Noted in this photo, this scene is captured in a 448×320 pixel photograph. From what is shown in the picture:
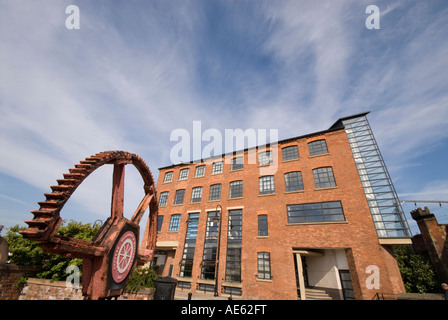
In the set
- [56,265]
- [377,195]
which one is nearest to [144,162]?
[56,265]

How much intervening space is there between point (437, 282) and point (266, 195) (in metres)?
14.3

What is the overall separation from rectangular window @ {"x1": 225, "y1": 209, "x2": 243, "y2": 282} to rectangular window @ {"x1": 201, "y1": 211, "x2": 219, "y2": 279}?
1.39 meters

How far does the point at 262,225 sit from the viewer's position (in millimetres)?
17094

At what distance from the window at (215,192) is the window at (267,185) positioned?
14.9ft

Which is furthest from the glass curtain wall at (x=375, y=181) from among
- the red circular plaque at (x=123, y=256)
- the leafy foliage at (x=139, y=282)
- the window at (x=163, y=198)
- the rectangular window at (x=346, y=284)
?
the window at (x=163, y=198)

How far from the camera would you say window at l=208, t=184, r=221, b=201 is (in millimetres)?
20719

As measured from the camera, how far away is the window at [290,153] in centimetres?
1902

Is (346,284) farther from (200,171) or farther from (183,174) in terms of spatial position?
(183,174)

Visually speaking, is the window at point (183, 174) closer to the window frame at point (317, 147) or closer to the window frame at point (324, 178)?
the window frame at point (317, 147)

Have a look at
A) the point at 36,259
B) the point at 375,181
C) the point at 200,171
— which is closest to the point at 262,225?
the point at 375,181

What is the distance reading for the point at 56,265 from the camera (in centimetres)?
1033

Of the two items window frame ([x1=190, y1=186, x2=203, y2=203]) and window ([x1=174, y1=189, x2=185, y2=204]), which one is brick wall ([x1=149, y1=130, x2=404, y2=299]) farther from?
window ([x1=174, y1=189, x2=185, y2=204])
